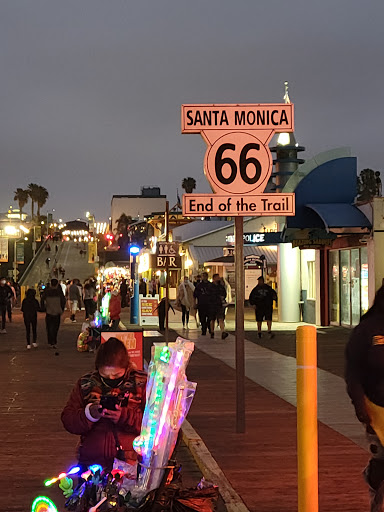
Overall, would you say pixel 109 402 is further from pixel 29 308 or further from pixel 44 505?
pixel 29 308

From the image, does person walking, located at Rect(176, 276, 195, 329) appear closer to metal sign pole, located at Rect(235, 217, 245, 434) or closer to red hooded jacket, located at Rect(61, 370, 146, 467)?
metal sign pole, located at Rect(235, 217, 245, 434)

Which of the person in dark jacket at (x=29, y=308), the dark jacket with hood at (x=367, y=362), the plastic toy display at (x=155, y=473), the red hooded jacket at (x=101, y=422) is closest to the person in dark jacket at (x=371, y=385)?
the dark jacket with hood at (x=367, y=362)

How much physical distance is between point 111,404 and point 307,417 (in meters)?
1.19

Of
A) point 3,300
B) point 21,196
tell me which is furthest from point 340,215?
point 21,196

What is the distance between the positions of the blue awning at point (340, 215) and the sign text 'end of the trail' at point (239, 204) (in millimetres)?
13715

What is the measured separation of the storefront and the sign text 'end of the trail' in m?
15.5

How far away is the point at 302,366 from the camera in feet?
16.9

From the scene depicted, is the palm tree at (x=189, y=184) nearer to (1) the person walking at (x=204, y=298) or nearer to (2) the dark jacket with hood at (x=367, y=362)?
(1) the person walking at (x=204, y=298)

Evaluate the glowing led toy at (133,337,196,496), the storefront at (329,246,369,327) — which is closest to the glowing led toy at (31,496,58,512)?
the glowing led toy at (133,337,196,496)

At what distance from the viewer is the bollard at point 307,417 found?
203 inches

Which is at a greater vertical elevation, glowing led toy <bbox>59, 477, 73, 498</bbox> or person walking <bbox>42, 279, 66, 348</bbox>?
person walking <bbox>42, 279, 66, 348</bbox>

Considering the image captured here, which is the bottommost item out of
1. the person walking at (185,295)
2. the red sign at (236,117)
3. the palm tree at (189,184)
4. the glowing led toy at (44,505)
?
the glowing led toy at (44,505)

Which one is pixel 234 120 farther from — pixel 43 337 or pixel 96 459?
pixel 43 337

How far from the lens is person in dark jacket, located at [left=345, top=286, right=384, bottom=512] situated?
15.4ft
